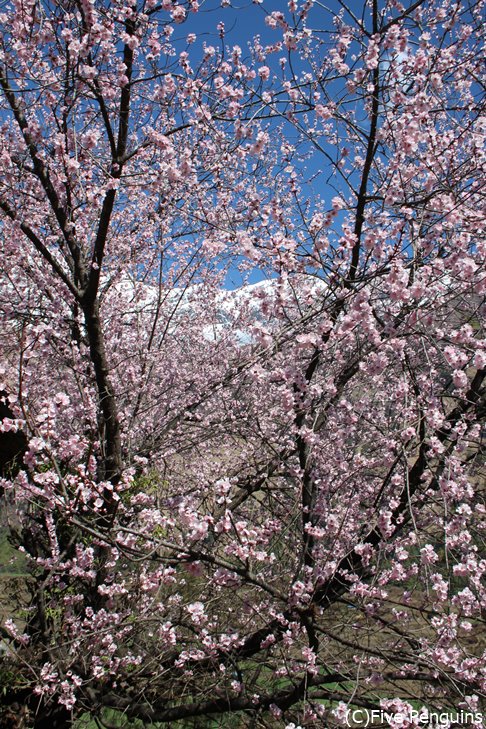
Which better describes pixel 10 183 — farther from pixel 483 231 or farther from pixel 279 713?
pixel 279 713

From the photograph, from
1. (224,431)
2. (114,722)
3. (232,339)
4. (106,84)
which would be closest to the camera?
(106,84)

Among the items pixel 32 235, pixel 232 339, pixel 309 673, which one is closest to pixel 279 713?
pixel 309 673

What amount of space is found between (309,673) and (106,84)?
177 inches

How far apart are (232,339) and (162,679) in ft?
15.7

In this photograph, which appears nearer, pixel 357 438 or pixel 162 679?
pixel 162 679

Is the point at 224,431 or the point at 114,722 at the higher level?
the point at 224,431

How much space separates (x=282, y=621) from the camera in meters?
3.09

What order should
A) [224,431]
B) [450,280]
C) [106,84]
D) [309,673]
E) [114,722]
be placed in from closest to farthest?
[450,280], [309,673], [106,84], [114,722], [224,431]

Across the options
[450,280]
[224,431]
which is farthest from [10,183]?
[450,280]

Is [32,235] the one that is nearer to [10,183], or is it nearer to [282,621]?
[10,183]

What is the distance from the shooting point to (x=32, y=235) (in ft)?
12.3

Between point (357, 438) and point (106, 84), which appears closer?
point (106, 84)

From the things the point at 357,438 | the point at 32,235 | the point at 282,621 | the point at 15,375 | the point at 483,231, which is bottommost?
the point at 282,621

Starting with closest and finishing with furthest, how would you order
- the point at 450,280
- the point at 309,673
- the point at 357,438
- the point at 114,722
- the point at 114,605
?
the point at 450,280 → the point at 309,673 → the point at 114,605 → the point at 114,722 → the point at 357,438
